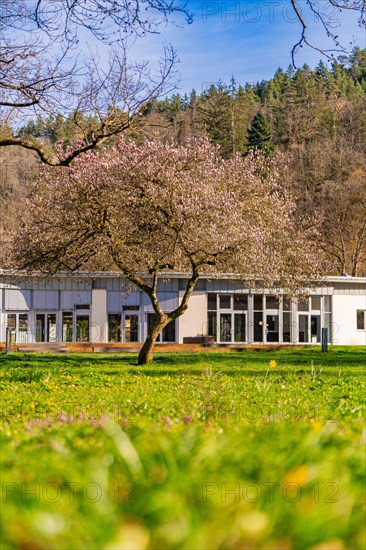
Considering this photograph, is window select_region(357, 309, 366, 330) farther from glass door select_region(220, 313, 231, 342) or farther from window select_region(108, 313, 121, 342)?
window select_region(108, 313, 121, 342)

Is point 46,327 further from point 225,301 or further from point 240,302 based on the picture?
point 240,302

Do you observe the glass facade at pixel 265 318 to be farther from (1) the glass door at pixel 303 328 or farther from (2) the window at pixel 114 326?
(2) the window at pixel 114 326

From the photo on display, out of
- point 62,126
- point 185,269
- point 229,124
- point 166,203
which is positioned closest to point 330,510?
point 62,126

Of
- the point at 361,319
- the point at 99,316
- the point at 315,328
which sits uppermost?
the point at 99,316

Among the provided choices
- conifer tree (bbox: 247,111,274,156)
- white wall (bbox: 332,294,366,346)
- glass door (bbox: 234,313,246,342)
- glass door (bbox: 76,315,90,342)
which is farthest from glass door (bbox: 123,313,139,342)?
conifer tree (bbox: 247,111,274,156)

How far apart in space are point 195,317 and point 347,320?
10.7 metres

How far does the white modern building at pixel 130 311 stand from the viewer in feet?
155

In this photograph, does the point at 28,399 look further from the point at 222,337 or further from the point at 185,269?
the point at 222,337

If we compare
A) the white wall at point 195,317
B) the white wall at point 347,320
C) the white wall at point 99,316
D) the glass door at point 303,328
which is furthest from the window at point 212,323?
the white wall at point 347,320

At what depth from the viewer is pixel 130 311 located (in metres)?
47.8

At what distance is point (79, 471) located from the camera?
295 centimetres

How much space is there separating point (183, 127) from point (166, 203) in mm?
23782

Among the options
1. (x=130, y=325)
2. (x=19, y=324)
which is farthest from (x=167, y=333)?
(x=19, y=324)

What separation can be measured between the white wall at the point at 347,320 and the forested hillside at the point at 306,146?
24.6 feet
